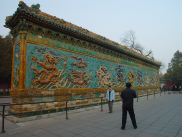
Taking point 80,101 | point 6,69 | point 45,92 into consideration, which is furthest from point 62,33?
point 6,69

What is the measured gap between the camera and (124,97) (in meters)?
7.38

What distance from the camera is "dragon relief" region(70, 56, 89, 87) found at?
11.9 m

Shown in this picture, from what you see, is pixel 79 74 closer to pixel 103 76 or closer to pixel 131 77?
pixel 103 76

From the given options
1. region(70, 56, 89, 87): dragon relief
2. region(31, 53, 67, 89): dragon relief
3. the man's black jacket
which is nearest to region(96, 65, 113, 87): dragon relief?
region(70, 56, 89, 87): dragon relief

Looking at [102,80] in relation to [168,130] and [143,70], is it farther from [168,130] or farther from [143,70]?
[143,70]

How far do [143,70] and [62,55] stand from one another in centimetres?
1430

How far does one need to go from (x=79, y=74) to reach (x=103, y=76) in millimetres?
2982

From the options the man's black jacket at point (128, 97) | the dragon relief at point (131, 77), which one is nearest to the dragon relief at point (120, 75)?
the dragon relief at point (131, 77)

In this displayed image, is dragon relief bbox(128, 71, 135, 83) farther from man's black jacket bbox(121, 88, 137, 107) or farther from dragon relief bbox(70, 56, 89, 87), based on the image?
man's black jacket bbox(121, 88, 137, 107)

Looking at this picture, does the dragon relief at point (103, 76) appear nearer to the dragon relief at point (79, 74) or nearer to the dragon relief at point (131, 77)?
the dragon relief at point (79, 74)

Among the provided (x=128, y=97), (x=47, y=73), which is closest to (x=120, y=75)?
(x=47, y=73)

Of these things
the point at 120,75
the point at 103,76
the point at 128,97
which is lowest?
the point at 128,97

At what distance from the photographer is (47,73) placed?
400 inches

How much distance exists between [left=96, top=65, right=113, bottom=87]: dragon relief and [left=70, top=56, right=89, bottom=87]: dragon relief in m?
1.57
